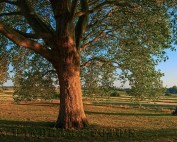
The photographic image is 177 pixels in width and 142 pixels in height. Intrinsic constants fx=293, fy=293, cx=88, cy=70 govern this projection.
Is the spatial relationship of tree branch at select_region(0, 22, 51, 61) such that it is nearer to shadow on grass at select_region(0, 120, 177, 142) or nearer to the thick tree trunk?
the thick tree trunk

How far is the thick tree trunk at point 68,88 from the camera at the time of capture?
50.8ft

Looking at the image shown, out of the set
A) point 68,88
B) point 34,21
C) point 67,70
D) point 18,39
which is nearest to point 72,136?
point 68,88

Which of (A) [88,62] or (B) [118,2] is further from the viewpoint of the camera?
(A) [88,62]

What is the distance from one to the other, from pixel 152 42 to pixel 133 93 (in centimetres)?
385

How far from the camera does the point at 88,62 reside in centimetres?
2350

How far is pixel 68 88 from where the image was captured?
1546 centimetres

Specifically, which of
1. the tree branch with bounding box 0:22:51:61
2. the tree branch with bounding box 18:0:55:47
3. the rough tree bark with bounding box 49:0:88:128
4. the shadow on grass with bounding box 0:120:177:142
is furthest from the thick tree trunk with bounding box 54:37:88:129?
the tree branch with bounding box 0:22:51:61

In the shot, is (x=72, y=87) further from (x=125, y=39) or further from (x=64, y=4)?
(x=125, y=39)

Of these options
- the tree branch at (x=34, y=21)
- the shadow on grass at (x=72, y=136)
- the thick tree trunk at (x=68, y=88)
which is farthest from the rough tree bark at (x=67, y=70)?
the shadow on grass at (x=72, y=136)

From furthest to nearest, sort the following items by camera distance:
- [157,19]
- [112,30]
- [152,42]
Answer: [112,30], [152,42], [157,19]

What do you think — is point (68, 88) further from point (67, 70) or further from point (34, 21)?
point (34, 21)

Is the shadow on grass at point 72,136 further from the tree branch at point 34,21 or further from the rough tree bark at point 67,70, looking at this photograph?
the tree branch at point 34,21

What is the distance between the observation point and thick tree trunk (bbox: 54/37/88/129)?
15492 millimetres

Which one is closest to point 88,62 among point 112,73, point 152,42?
point 112,73
